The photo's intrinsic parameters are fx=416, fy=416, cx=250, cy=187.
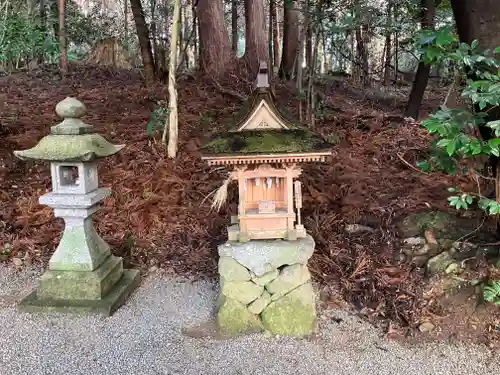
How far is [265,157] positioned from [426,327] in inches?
77.6

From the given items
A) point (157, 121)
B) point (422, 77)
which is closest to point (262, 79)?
point (157, 121)

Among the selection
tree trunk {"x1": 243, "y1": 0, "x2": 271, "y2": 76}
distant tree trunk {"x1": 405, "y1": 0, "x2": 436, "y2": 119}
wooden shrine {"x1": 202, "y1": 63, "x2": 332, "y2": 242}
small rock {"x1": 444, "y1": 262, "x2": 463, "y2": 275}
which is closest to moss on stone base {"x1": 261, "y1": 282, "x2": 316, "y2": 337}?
wooden shrine {"x1": 202, "y1": 63, "x2": 332, "y2": 242}

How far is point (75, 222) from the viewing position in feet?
13.0

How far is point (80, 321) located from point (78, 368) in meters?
0.68

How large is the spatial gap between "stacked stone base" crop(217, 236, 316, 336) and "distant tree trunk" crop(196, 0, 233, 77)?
5.37m

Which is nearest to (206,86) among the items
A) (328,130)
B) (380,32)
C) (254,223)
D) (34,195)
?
(328,130)

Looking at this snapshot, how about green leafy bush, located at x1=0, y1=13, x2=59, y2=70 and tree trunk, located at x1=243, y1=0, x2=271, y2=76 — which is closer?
green leafy bush, located at x1=0, y1=13, x2=59, y2=70

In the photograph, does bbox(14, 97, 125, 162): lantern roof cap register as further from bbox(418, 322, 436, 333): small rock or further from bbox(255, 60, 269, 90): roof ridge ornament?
bbox(418, 322, 436, 333): small rock

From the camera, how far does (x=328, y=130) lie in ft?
21.4

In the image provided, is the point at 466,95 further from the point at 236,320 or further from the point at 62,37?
the point at 62,37

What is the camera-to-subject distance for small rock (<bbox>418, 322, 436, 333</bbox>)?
3471mm

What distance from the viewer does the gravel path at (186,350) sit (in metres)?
3.05

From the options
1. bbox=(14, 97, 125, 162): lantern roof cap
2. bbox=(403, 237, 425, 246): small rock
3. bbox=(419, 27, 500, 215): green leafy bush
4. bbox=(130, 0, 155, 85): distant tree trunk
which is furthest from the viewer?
bbox=(130, 0, 155, 85): distant tree trunk

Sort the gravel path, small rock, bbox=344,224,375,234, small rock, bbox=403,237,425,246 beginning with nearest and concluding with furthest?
the gravel path < small rock, bbox=403,237,425,246 < small rock, bbox=344,224,375,234
